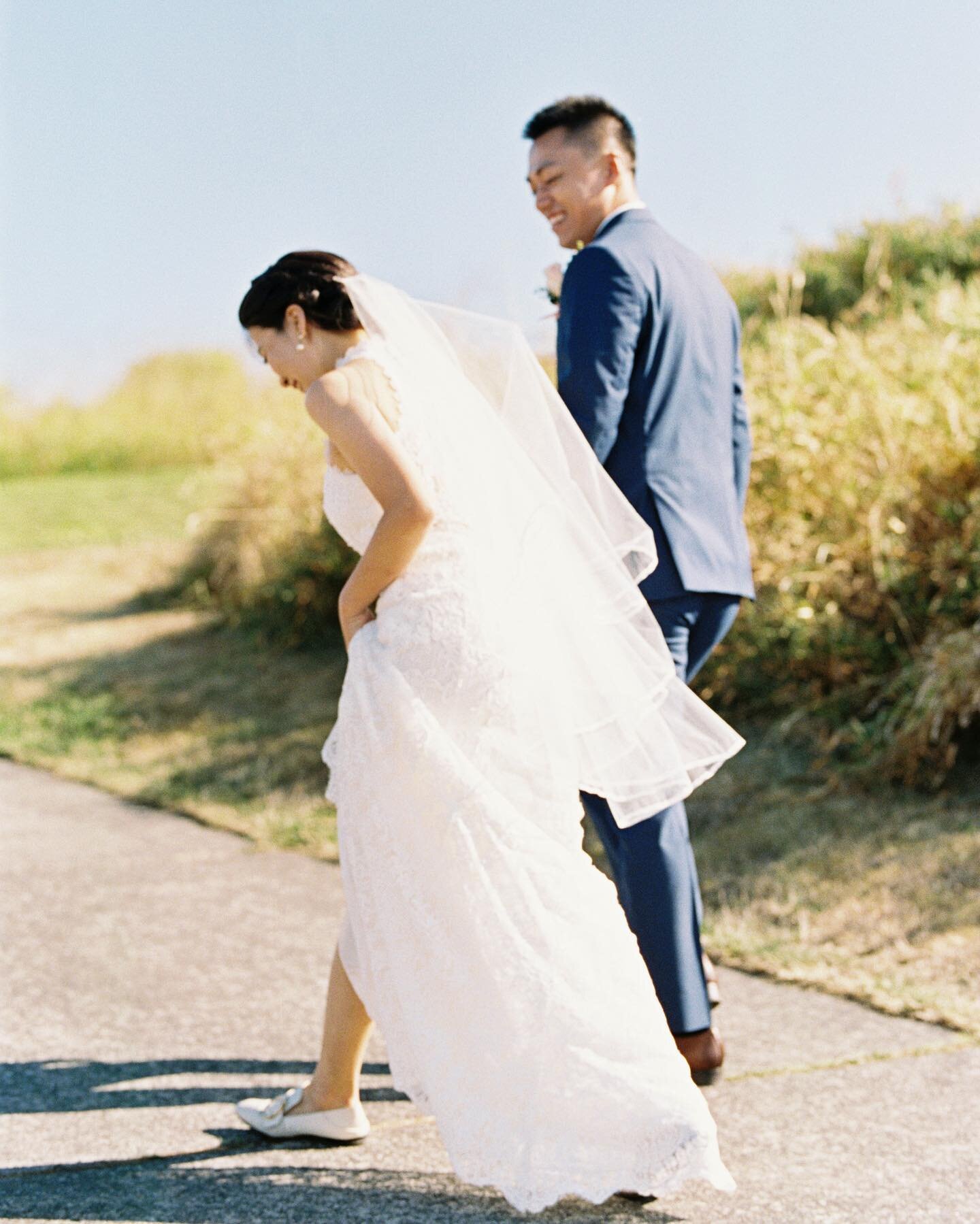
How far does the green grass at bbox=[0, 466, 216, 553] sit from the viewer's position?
12.6 metres

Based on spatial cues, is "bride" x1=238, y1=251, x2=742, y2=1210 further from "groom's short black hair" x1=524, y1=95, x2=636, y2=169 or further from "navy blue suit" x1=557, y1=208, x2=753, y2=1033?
"groom's short black hair" x1=524, y1=95, x2=636, y2=169

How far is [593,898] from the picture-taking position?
9.41 ft

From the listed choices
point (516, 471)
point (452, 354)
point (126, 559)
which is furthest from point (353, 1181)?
point (126, 559)

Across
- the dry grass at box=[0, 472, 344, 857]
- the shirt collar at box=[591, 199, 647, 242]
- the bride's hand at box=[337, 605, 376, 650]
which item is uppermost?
the shirt collar at box=[591, 199, 647, 242]

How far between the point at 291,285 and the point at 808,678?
3672 millimetres

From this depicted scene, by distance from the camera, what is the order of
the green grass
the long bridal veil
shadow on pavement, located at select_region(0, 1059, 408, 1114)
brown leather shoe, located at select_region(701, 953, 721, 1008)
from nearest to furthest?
the long bridal veil < shadow on pavement, located at select_region(0, 1059, 408, 1114) < brown leather shoe, located at select_region(701, 953, 721, 1008) < the green grass

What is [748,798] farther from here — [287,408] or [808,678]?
[287,408]

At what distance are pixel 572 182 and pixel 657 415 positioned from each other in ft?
2.11

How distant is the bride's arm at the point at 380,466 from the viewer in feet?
9.44

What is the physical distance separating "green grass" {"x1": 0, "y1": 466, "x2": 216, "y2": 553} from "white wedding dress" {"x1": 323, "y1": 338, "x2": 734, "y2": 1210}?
7462 millimetres

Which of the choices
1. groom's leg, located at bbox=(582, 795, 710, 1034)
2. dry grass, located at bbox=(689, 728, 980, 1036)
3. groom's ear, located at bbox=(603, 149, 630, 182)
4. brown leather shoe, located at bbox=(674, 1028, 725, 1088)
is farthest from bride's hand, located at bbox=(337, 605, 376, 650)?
dry grass, located at bbox=(689, 728, 980, 1036)

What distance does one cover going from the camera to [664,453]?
3457 millimetres

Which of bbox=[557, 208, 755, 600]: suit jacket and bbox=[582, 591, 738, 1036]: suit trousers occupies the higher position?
bbox=[557, 208, 755, 600]: suit jacket

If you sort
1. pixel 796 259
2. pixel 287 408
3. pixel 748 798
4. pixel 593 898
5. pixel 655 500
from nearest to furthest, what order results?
pixel 593 898 < pixel 655 500 < pixel 748 798 < pixel 287 408 < pixel 796 259
